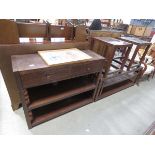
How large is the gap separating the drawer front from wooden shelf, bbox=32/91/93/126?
1.74 ft

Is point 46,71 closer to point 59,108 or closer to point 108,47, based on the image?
point 59,108

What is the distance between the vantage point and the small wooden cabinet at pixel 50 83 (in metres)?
1.09

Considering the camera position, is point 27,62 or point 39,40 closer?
point 27,62

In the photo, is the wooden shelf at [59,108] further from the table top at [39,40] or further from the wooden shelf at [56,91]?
the table top at [39,40]

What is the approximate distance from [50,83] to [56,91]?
0.13 meters

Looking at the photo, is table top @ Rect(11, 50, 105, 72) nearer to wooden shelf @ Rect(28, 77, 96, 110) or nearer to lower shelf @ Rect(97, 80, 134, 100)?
wooden shelf @ Rect(28, 77, 96, 110)

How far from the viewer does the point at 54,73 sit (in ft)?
3.92

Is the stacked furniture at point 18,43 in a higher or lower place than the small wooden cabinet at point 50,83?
higher

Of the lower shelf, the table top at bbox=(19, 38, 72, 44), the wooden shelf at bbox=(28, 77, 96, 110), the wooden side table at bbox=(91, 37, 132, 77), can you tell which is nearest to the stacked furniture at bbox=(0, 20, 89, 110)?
the table top at bbox=(19, 38, 72, 44)

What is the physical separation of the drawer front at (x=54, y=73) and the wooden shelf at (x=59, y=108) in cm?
53

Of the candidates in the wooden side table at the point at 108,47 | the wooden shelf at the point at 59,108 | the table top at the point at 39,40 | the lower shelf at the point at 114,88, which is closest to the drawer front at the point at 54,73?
the wooden side table at the point at 108,47

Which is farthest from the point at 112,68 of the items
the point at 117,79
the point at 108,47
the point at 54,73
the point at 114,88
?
the point at 54,73

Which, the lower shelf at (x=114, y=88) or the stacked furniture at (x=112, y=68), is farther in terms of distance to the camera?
the lower shelf at (x=114, y=88)

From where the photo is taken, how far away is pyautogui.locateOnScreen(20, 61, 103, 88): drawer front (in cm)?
109
